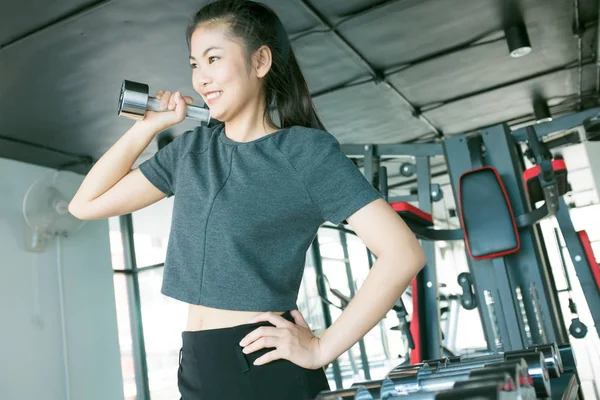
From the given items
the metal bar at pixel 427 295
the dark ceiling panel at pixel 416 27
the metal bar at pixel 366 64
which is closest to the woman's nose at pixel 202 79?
the metal bar at pixel 427 295

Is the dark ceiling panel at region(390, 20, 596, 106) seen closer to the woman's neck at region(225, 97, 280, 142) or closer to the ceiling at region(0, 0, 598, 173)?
the ceiling at region(0, 0, 598, 173)

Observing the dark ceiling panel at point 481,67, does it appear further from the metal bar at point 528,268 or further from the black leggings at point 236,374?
the black leggings at point 236,374

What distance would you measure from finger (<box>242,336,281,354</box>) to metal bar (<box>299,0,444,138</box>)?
2.64 meters

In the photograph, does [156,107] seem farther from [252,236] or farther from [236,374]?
[236,374]

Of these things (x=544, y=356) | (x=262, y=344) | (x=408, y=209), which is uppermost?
(x=408, y=209)

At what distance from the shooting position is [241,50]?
105 cm

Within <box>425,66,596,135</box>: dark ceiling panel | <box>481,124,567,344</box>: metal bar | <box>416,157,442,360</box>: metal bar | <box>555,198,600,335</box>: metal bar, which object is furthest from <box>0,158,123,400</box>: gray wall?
<box>555,198,600,335</box>: metal bar

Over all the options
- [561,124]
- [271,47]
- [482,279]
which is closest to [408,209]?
[482,279]

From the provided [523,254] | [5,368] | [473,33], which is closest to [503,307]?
[523,254]

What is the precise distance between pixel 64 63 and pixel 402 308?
7.80 feet

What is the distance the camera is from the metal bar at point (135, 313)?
5.98 metres

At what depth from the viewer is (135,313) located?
20.0ft

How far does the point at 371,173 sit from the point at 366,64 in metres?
1.39

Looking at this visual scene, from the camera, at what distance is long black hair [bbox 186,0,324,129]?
106 cm
